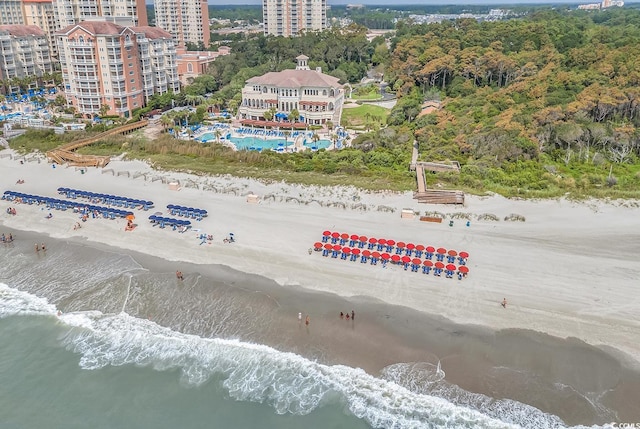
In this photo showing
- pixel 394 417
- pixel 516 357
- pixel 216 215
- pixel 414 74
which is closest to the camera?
pixel 394 417

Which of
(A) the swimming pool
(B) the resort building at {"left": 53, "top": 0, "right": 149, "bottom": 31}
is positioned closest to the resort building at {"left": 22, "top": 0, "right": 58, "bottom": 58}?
(B) the resort building at {"left": 53, "top": 0, "right": 149, "bottom": 31}

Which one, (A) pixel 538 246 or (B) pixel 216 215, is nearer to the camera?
(A) pixel 538 246

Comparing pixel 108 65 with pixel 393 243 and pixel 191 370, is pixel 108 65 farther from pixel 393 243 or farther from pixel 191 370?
pixel 191 370

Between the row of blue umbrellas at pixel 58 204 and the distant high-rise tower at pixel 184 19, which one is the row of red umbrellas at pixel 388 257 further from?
the distant high-rise tower at pixel 184 19

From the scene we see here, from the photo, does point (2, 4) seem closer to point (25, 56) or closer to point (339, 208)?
point (25, 56)

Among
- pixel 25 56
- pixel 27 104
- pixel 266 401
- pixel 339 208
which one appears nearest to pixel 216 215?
pixel 339 208

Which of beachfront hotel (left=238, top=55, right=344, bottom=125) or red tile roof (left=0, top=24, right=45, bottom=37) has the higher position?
red tile roof (left=0, top=24, right=45, bottom=37)

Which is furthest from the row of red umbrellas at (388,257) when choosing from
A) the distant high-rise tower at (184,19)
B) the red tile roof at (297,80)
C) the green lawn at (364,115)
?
the distant high-rise tower at (184,19)

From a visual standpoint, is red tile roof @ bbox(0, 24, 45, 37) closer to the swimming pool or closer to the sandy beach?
the swimming pool
